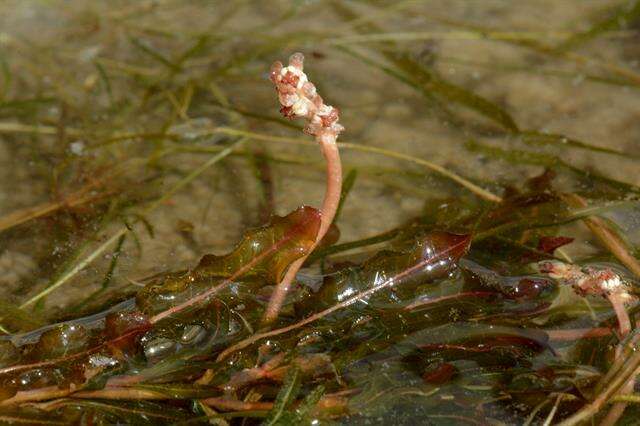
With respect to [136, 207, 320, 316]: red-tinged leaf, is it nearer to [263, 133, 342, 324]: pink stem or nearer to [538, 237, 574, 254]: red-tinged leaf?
[263, 133, 342, 324]: pink stem

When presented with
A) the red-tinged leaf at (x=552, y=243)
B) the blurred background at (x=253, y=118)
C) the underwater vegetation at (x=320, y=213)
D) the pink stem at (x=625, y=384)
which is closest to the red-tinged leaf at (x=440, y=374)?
the underwater vegetation at (x=320, y=213)

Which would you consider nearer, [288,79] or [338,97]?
[288,79]

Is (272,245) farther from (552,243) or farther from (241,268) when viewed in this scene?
(552,243)

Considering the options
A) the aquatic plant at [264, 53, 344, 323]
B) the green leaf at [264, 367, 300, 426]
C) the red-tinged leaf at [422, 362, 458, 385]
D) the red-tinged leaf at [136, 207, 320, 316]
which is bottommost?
the red-tinged leaf at [422, 362, 458, 385]

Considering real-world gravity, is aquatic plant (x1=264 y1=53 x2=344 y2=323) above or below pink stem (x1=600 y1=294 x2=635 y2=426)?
above

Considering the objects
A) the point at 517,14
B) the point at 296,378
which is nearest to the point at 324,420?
the point at 296,378

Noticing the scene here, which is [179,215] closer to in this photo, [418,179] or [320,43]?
[418,179]

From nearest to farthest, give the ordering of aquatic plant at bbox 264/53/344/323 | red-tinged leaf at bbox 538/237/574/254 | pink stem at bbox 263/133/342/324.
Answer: aquatic plant at bbox 264/53/344/323
pink stem at bbox 263/133/342/324
red-tinged leaf at bbox 538/237/574/254

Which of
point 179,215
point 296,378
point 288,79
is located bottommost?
point 179,215

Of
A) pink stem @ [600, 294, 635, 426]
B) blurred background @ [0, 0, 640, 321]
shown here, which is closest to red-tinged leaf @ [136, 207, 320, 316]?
blurred background @ [0, 0, 640, 321]
